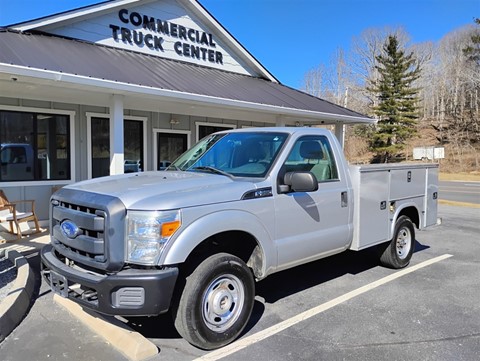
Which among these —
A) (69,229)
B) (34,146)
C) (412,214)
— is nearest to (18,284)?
(69,229)

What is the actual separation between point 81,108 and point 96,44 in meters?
1.72

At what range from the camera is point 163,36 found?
1151 cm

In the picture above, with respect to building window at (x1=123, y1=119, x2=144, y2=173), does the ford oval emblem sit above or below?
below

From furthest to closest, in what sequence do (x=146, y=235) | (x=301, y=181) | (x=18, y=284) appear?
(x=18, y=284)
(x=301, y=181)
(x=146, y=235)

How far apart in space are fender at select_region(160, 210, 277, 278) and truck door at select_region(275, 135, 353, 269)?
17 cm

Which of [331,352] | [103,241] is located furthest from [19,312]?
[331,352]

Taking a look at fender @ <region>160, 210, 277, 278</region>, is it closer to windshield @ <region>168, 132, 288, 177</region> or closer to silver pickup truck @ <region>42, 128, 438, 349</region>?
silver pickup truck @ <region>42, 128, 438, 349</region>

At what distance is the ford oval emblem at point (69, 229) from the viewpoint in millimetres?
3480

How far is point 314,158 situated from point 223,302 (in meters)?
2.02

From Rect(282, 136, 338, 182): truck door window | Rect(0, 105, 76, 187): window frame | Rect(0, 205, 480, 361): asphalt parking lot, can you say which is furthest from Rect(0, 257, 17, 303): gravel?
Rect(282, 136, 338, 182): truck door window

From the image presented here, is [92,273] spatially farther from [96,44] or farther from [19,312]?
[96,44]

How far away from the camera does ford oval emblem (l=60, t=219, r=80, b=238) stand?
3.48 metres

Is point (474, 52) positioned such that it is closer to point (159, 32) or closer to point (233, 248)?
point (159, 32)

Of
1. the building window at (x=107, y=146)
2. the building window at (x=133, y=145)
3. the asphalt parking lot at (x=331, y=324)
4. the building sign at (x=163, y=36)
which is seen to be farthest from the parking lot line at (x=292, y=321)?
the building sign at (x=163, y=36)
